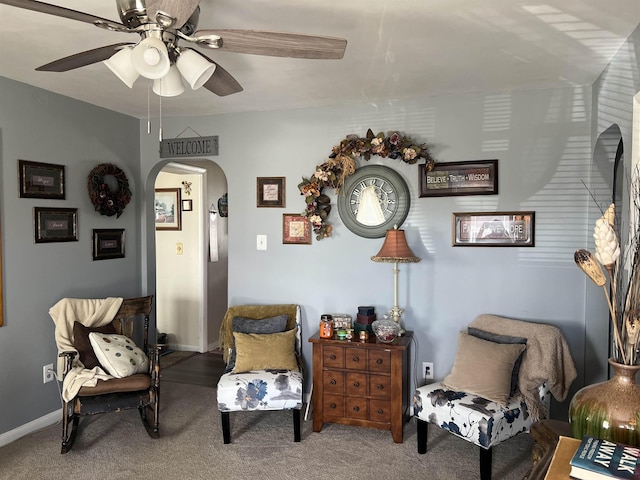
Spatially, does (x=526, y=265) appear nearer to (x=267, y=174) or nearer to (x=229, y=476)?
(x=267, y=174)

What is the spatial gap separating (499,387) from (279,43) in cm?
222

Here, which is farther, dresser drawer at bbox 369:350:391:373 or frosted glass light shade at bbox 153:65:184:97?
dresser drawer at bbox 369:350:391:373

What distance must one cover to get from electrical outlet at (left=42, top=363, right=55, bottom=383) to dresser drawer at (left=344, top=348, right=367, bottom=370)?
2102 mm

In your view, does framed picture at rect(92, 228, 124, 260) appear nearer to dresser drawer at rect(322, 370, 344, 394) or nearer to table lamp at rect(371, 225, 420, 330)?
dresser drawer at rect(322, 370, 344, 394)

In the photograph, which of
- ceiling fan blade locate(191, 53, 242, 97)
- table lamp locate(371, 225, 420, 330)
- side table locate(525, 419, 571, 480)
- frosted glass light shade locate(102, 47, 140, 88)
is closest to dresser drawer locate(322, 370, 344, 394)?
table lamp locate(371, 225, 420, 330)

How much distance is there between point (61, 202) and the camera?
3469 millimetres

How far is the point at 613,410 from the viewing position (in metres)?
1.34

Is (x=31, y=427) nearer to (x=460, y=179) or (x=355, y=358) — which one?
(x=355, y=358)

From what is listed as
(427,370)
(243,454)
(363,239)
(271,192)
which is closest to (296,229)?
(271,192)

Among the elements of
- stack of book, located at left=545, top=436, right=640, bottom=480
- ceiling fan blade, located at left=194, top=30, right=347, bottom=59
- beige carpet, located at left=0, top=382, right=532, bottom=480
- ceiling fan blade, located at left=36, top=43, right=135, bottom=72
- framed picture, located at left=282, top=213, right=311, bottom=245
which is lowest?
beige carpet, located at left=0, top=382, right=532, bottom=480

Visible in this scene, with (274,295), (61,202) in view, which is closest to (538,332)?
(274,295)

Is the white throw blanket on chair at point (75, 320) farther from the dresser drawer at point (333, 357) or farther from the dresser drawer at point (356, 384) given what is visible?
the dresser drawer at point (356, 384)

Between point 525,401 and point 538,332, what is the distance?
43 centimetres

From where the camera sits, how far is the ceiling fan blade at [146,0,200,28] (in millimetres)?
1478
